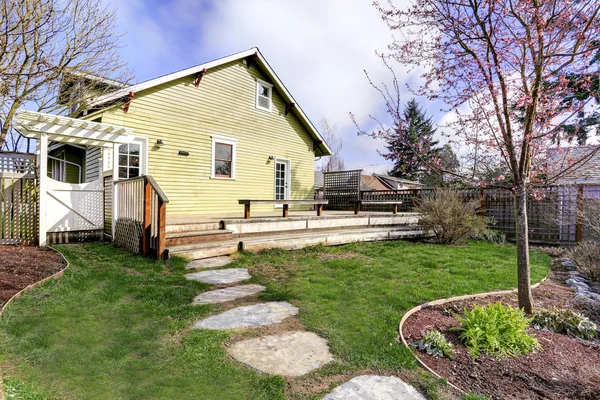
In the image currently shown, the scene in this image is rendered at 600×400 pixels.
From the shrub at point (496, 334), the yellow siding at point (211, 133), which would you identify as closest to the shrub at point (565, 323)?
the shrub at point (496, 334)

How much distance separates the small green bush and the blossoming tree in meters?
1.40

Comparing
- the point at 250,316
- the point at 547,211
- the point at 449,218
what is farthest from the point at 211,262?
the point at 547,211

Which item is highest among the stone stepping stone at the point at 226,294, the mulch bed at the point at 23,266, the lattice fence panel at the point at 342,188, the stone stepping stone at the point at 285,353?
the lattice fence panel at the point at 342,188

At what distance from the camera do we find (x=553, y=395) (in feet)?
6.78

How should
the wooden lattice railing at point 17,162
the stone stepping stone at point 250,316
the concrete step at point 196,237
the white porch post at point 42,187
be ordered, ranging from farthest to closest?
the wooden lattice railing at point 17,162
the white porch post at point 42,187
the concrete step at point 196,237
the stone stepping stone at point 250,316

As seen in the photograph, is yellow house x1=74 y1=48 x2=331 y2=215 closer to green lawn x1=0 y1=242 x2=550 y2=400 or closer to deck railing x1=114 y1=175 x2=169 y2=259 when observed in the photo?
deck railing x1=114 y1=175 x2=169 y2=259

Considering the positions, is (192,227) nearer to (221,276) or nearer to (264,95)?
(221,276)

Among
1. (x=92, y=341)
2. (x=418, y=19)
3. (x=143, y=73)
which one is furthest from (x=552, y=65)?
(x=143, y=73)

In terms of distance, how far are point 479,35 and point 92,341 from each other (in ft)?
15.0

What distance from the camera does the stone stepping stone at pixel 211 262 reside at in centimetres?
498

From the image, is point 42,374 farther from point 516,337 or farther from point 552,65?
point 552,65

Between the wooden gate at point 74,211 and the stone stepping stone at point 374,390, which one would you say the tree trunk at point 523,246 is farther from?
the wooden gate at point 74,211

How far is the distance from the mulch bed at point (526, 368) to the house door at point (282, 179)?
9289 millimetres

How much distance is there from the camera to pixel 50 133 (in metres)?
5.81
